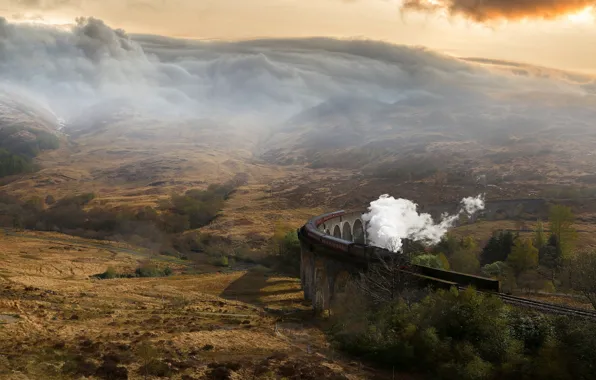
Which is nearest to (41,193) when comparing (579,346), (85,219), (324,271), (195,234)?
(85,219)

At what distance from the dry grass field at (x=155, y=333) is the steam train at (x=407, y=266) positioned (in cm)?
794

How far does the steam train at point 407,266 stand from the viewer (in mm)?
36438

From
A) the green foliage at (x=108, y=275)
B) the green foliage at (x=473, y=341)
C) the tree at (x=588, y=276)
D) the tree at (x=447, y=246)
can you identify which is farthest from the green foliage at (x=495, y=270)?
Result: the green foliage at (x=108, y=275)

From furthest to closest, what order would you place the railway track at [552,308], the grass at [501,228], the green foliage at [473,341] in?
1. the grass at [501,228]
2. the railway track at [552,308]
3. the green foliage at [473,341]

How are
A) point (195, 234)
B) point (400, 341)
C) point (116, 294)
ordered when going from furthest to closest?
1. point (195, 234)
2. point (116, 294)
3. point (400, 341)

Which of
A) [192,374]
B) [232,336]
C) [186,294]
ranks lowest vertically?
[186,294]

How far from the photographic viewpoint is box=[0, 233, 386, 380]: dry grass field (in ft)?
101

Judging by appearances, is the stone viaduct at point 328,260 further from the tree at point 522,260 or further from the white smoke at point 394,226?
the tree at point 522,260

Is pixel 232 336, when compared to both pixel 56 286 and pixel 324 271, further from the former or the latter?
pixel 56 286

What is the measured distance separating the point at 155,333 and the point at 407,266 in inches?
840

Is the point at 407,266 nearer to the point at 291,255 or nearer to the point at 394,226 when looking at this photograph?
the point at 394,226

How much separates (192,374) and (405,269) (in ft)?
63.0

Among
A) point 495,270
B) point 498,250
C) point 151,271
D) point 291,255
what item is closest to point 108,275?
point 151,271

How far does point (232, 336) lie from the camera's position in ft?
132
